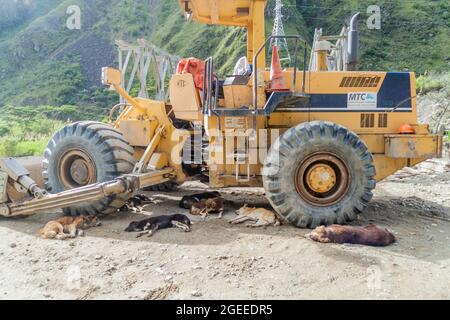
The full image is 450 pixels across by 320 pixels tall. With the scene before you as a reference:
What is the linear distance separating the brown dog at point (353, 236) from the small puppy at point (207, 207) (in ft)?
5.26

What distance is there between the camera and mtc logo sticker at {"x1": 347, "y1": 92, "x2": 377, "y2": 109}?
5500mm

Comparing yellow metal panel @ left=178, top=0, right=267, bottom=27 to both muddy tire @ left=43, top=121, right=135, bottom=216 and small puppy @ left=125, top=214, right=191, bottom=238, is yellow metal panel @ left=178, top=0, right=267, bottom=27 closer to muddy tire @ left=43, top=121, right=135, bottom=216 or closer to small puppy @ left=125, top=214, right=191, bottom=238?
muddy tire @ left=43, top=121, right=135, bottom=216

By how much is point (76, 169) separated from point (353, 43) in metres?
4.23

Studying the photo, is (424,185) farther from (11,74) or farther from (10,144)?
(11,74)

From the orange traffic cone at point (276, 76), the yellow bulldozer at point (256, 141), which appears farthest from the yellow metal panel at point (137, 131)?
the orange traffic cone at point (276, 76)

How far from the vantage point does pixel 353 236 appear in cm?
441

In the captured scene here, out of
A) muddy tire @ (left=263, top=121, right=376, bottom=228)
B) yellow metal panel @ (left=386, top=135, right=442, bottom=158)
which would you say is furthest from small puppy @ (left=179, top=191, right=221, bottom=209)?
yellow metal panel @ (left=386, top=135, right=442, bottom=158)

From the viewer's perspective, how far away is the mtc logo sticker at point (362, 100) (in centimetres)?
550

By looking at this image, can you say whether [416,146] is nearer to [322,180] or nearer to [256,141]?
[322,180]

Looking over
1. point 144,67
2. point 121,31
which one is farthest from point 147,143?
point 121,31

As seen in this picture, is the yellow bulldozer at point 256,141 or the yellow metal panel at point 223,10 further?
the yellow metal panel at point 223,10

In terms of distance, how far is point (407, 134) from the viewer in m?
5.35

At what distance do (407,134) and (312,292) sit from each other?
2.94 m

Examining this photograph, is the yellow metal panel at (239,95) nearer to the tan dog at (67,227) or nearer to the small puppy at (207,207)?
the small puppy at (207,207)
